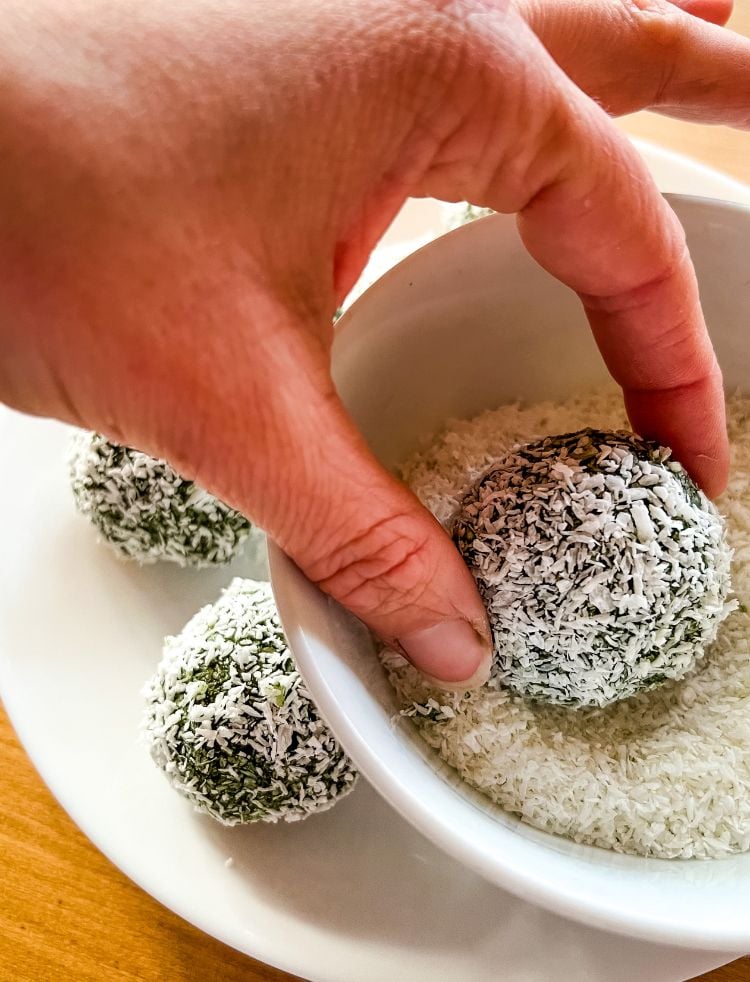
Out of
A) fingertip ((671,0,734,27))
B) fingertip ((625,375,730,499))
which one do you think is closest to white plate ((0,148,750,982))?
fingertip ((625,375,730,499))

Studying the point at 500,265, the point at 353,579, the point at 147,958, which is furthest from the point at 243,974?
the point at 500,265

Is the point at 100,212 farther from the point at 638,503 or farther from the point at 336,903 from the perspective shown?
the point at 336,903

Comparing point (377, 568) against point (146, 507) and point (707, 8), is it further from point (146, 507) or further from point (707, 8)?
point (707, 8)

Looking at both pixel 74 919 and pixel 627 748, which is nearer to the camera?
pixel 627 748

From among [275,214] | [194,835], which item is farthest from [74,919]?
[275,214]

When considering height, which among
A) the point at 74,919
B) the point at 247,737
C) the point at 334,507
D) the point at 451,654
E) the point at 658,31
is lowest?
the point at 74,919

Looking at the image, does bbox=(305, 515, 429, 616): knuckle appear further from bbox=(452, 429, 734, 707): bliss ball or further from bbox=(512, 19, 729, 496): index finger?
bbox=(512, 19, 729, 496): index finger
